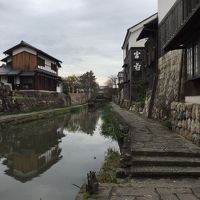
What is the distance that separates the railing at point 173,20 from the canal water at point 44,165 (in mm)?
5319

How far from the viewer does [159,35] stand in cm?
2203

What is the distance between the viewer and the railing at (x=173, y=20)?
10641mm

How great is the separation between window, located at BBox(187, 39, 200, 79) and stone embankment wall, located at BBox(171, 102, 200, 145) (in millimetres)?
1142

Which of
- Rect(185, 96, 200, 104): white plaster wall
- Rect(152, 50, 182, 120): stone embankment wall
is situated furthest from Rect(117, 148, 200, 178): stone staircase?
Rect(152, 50, 182, 120): stone embankment wall

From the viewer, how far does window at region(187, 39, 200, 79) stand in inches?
454

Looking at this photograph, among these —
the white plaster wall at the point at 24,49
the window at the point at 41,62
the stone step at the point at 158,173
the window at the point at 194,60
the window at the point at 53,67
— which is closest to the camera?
the stone step at the point at 158,173

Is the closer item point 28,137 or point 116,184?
point 116,184

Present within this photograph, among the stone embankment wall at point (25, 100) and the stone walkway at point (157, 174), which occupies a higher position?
the stone embankment wall at point (25, 100)

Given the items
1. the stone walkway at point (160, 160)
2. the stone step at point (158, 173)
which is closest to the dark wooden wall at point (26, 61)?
the stone walkway at point (160, 160)

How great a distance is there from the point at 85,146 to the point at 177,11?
7275mm

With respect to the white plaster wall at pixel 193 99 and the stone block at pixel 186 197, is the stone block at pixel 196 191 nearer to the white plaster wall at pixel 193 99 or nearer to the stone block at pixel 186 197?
the stone block at pixel 186 197

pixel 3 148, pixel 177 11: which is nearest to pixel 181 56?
pixel 177 11

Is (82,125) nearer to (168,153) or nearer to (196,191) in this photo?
(168,153)

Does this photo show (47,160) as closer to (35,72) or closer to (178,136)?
(178,136)
